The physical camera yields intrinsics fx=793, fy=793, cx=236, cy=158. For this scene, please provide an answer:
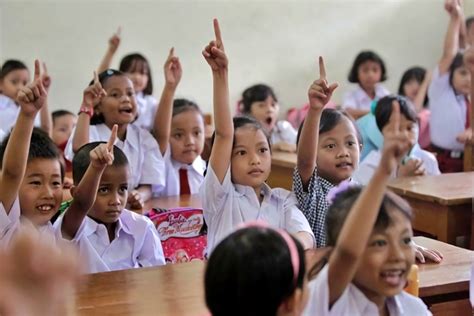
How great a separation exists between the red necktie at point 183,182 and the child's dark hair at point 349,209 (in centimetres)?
212

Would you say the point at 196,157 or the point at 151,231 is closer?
the point at 151,231

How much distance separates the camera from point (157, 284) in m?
1.97

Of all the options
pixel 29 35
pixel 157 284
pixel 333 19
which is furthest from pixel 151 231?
pixel 333 19

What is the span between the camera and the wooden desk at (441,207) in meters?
3.22

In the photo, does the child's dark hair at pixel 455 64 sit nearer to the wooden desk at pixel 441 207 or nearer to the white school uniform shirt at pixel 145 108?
the wooden desk at pixel 441 207

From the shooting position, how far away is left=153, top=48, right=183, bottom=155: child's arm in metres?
3.66

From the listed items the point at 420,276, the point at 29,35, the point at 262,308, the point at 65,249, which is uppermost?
the point at 29,35

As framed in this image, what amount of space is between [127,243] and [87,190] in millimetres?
309

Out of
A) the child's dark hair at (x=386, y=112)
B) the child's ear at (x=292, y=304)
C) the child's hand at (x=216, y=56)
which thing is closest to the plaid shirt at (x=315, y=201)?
the child's hand at (x=216, y=56)

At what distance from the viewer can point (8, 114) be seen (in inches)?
190

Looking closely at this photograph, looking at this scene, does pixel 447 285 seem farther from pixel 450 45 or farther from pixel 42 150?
pixel 450 45

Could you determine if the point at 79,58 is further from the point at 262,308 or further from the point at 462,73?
the point at 262,308

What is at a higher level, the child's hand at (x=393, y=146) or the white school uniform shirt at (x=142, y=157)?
the child's hand at (x=393, y=146)

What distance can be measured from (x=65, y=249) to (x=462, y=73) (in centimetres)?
435
